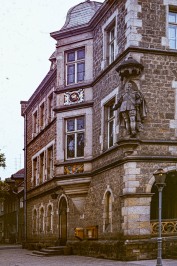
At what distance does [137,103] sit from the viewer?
2088 centimetres

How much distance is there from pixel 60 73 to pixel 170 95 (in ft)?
25.2

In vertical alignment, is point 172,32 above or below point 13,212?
above

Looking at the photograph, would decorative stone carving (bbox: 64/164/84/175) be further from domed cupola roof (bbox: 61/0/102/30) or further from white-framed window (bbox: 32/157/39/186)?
white-framed window (bbox: 32/157/39/186)

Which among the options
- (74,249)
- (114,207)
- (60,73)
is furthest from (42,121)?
(114,207)

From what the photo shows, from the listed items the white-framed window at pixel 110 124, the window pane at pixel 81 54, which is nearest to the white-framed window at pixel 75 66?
the window pane at pixel 81 54

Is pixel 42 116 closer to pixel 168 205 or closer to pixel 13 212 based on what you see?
pixel 168 205

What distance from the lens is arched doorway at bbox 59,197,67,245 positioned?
96.5ft

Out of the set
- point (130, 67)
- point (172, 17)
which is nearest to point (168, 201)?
point (130, 67)

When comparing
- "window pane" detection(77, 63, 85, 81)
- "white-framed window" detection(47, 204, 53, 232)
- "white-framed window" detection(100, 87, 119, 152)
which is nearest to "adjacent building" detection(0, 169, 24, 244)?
"white-framed window" detection(47, 204, 53, 232)

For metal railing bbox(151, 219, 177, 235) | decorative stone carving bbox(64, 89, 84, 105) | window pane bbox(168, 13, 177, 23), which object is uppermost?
window pane bbox(168, 13, 177, 23)

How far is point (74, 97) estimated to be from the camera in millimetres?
27219

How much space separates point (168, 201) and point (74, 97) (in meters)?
7.13

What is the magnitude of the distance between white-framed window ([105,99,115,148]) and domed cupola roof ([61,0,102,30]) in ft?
16.7

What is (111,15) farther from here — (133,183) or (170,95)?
(133,183)
